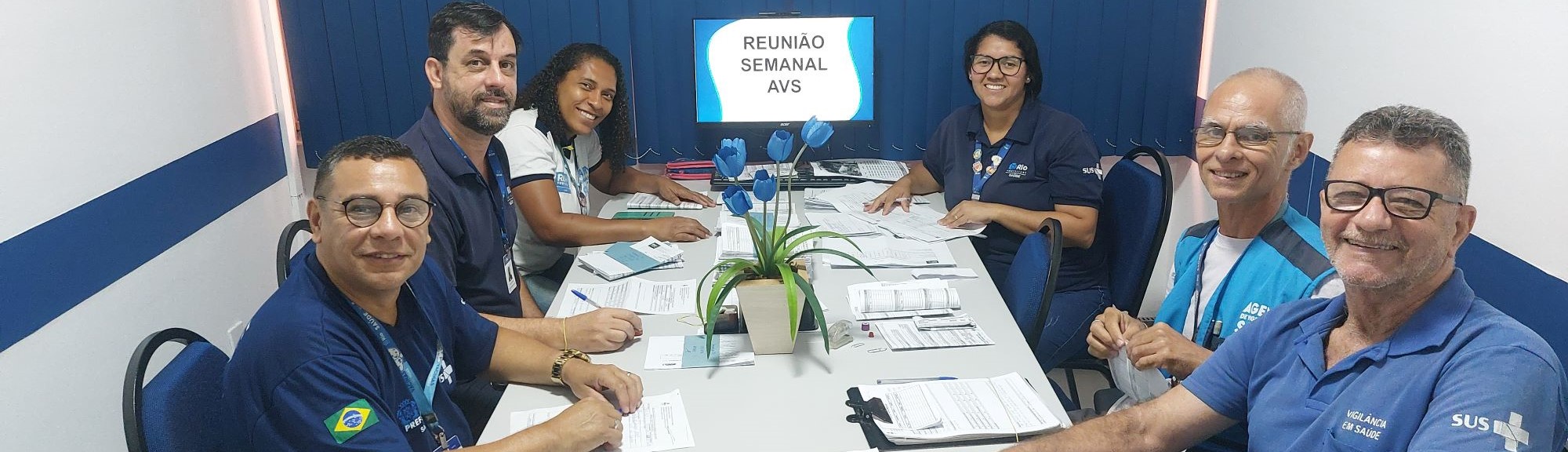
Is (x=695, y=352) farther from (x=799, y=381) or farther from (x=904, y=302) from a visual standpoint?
(x=904, y=302)

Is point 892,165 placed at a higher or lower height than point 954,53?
lower

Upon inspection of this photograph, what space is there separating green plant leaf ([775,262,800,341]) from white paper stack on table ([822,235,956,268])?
23.7 inches

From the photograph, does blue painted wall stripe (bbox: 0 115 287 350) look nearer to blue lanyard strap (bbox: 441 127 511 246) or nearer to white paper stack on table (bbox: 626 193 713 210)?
blue lanyard strap (bbox: 441 127 511 246)

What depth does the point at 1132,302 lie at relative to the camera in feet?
8.16

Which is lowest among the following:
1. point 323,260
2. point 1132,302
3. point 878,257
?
point 1132,302

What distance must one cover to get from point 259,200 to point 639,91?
1.39 metres

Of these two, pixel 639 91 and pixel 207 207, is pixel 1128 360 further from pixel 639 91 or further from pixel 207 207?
pixel 207 207

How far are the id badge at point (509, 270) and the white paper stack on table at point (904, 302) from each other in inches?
35.0

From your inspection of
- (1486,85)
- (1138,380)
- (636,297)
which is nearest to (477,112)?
(636,297)

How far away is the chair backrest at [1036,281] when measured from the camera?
78.8 inches

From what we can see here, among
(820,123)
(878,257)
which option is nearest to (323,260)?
(820,123)

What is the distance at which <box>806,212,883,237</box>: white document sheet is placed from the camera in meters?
2.63

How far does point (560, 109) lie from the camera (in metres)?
2.89

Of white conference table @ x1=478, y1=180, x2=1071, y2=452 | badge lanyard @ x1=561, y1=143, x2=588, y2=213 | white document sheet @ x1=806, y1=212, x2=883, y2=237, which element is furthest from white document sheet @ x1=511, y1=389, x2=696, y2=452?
badge lanyard @ x1=561, y1=143, x2=588, y2=213
